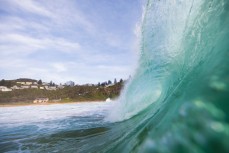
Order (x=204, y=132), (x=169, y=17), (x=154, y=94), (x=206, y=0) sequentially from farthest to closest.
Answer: (x=154, y=94) → (x=169, y=17) → (x=206, y=0) → (x=204, y=132)

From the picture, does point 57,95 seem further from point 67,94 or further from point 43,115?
point 43,115

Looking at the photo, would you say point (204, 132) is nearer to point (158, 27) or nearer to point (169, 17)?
point (169, 17)

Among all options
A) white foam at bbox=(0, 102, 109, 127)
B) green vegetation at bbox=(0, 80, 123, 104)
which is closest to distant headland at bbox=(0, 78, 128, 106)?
green vegetation at bbox=(0, 80, 123, 104)

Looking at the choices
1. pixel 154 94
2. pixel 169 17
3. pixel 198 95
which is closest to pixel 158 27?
pixel 169 17

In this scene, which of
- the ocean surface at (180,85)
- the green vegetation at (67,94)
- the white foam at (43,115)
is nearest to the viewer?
the ocean surface at (180,85)

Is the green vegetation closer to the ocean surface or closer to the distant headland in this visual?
the distant headland

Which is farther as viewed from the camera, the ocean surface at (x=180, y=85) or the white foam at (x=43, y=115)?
the white foam at (x=43, y=115)

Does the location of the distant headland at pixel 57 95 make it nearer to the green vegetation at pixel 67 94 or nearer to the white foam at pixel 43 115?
the green vegetation at pixel 67 94

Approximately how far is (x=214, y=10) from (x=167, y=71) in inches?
131

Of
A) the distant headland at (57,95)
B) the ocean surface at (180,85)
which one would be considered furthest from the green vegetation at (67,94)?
the ocean surface at (180,85)

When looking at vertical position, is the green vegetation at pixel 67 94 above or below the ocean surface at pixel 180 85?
above

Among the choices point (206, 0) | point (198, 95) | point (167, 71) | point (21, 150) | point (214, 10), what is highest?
point (206, 0)

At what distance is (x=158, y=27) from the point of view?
28.1 ft

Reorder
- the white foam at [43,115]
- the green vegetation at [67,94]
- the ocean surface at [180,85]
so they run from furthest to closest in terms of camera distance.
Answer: the green vegetation at [67,94] < the white foam at [43,115] < the ocean surface at [180,85]
